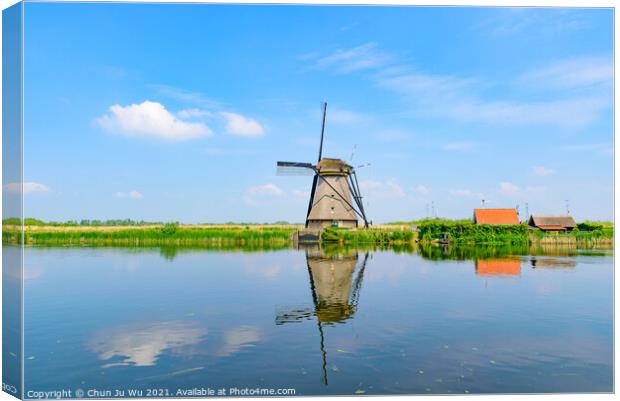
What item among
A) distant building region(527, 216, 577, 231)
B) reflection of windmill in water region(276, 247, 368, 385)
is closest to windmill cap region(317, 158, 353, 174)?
reflection of windmill in water region(276, 247, 368, 385)

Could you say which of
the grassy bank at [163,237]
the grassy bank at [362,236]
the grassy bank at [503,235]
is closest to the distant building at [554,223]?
the grassy bank at [503,235]

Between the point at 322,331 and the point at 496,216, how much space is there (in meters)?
43.4

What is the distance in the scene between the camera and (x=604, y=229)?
141ft

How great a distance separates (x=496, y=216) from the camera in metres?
49.2

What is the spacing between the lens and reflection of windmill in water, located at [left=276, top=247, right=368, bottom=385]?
11.7 meters

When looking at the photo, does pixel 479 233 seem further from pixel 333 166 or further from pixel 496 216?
pixel 333 166

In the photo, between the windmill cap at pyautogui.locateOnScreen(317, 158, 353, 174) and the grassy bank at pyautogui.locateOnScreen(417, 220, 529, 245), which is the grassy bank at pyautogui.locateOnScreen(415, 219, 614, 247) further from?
the windmill cap at pyautogui.locateOnScreen(317, 158, 353, 174)

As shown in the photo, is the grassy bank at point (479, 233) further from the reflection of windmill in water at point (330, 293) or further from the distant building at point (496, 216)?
the reflection of windmill in water at point (330, 293)

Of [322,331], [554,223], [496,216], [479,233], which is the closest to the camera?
[322,331]

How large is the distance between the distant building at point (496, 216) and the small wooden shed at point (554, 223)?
6.96 feet

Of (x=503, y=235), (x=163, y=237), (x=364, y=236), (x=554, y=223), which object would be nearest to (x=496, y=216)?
(x=554, y=223)

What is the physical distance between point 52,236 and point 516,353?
42894 millimetres

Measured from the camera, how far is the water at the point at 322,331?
7.79 m

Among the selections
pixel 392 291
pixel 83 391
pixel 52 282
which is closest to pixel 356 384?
pixel 83 391
